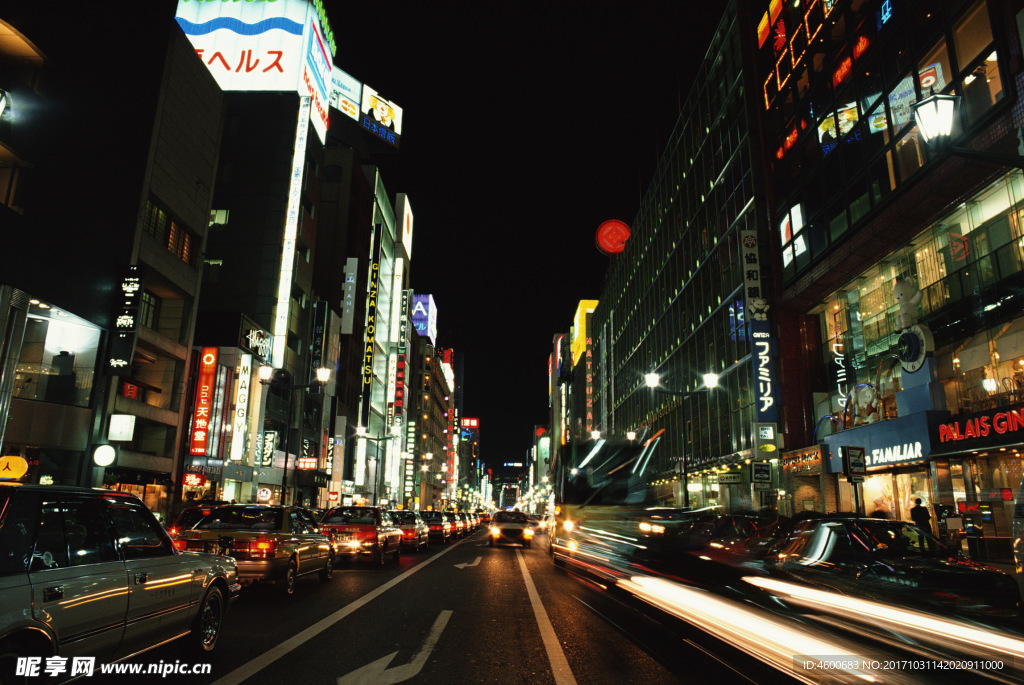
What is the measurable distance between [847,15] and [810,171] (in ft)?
19.7

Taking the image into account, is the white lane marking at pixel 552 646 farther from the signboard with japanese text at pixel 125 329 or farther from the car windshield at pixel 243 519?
the signboard with japanese text at pixel 125 329

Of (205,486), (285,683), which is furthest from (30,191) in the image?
(285,683)

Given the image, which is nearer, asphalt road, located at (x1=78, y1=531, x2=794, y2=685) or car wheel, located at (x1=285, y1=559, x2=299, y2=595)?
asphalt road, located at (x1=78, y1=531, x2=794, y2=685)

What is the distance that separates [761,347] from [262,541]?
25.1 metres

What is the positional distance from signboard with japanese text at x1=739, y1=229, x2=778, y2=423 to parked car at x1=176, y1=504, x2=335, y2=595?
22455 millimetres

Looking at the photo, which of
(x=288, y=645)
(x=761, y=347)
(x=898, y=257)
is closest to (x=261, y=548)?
(x=288, y=645)

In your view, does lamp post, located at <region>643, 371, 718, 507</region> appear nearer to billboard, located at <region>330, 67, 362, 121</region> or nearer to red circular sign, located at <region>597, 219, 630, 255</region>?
red circular sign, located at <region>597, 219, 630, 255</region>

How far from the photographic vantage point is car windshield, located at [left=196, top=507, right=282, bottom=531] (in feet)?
39.9

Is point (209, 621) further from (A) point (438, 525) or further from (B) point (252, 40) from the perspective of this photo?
(B) point (252, 40)

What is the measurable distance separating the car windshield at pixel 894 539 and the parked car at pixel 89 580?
24.4 ft

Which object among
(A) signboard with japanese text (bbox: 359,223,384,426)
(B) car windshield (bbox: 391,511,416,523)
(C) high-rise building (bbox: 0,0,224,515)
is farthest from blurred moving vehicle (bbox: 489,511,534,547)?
(A) signboard with japanese text (bbox: 359,223,384,426)

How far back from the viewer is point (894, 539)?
26.1 ft

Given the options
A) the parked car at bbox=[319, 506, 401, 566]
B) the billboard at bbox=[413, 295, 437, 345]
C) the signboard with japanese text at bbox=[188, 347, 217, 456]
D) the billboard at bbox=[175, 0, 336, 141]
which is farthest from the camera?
the billboard at bbox=[413, 295, 437, 345]

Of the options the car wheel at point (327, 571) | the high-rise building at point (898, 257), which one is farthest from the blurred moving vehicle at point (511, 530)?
the car wheel at point (327, 571)
